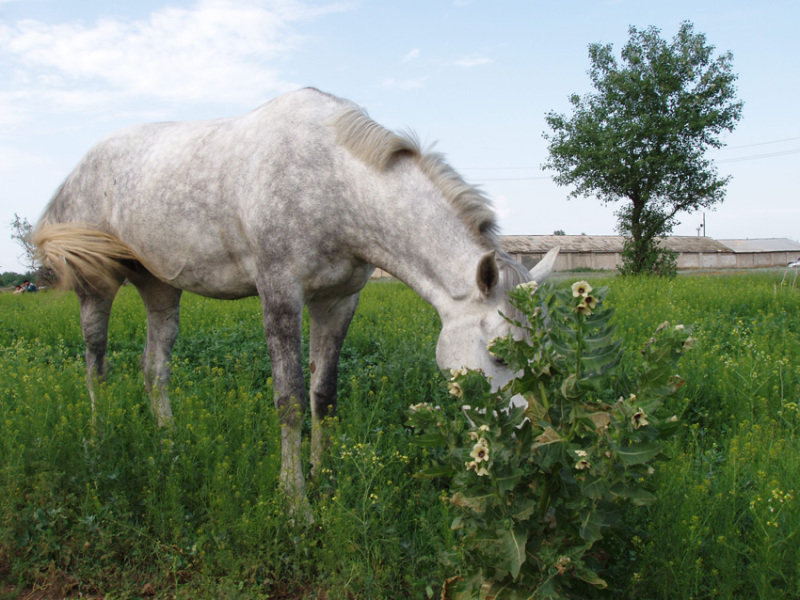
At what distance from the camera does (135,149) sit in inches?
184

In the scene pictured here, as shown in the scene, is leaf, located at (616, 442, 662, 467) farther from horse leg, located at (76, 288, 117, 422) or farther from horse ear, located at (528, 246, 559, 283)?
horse leg, located at (76, 288, 117, 422)

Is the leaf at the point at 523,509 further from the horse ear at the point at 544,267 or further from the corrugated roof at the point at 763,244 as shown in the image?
the corrugated roof at the point at 763,244

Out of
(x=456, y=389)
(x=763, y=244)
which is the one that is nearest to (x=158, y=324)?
(x=456, y=389)

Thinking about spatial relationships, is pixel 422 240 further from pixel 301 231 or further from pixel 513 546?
pixel 513 546

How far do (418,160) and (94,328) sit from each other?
3.06m

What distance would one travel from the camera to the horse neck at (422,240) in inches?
126

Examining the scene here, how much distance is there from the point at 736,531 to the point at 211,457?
109 inches

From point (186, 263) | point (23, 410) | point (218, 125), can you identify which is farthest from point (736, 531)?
point (23, 410)

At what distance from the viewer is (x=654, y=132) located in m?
28.3

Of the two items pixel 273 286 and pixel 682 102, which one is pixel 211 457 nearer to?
pixel 273 286

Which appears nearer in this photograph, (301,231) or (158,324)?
(301,231)

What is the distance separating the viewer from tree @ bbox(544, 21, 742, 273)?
2853 centimetres

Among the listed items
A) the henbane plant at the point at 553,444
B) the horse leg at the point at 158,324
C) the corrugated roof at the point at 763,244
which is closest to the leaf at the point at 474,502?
the henbane plant at the point at 553,444

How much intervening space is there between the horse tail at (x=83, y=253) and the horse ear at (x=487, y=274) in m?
2.75
